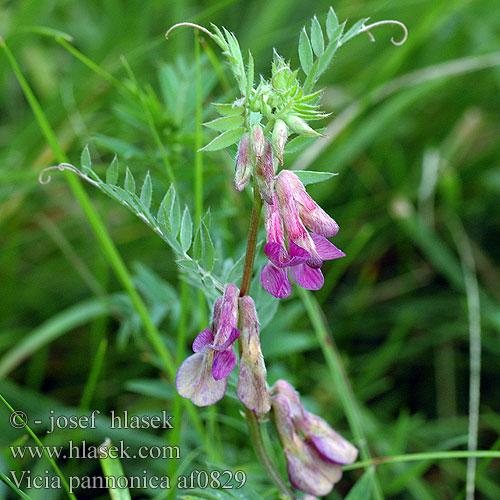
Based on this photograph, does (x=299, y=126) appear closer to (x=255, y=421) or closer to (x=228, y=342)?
(x=228, y=342)

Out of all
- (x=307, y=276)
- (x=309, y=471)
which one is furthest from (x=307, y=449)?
(x=307, y=276)

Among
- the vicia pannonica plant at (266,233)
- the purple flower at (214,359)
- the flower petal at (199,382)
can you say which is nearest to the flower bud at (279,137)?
the vicia pannonica plant at (266,233)

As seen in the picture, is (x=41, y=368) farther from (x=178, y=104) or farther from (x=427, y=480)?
(x=427, y=480)

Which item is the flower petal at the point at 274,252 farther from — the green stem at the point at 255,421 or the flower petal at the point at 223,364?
the flower petal at the point at 223,364

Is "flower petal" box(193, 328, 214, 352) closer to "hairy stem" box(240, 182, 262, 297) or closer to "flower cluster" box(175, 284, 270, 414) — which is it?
"flower cluster" box(175, 284, 270, 414)

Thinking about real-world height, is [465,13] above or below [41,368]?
above

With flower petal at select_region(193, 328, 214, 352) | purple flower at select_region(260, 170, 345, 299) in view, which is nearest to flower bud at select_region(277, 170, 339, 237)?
purple flower at select_region(260, 170, 345, 299)

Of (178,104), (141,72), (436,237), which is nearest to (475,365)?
(436,237)
